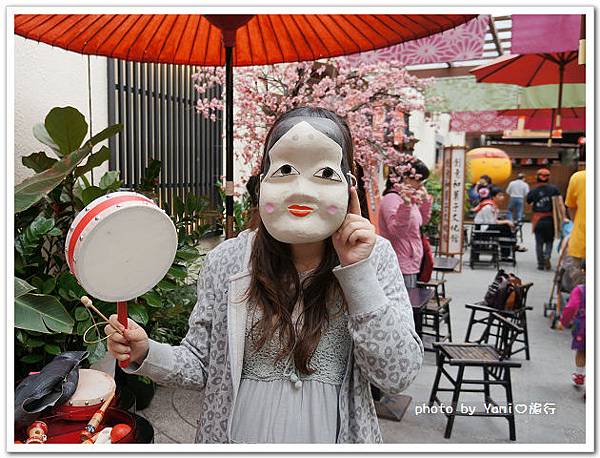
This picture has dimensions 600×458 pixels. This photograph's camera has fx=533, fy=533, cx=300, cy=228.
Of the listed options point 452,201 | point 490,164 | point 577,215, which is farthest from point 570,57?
point 490,164

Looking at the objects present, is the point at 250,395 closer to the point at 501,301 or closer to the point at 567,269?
the point at 501,301

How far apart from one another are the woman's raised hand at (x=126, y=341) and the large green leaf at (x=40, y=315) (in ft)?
2.17

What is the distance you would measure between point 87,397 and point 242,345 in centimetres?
70

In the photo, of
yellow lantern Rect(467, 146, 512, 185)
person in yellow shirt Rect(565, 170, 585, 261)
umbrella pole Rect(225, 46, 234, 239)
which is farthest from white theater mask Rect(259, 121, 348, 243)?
yellow lantern Rect(467, 146, 512, 185)

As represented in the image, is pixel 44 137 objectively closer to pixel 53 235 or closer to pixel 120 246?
pixel 53 235

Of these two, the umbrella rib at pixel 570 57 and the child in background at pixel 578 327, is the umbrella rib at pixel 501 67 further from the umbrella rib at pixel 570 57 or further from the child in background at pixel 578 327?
the child in background at pixel 578 327

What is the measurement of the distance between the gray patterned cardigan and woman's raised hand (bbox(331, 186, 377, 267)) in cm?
2

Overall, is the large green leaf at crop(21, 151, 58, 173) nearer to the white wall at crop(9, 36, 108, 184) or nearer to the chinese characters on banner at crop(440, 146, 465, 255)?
the white wall at crop(9, 36, 108, 184)

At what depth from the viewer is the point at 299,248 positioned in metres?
1.25

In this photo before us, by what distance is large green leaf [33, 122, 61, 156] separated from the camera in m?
2.19

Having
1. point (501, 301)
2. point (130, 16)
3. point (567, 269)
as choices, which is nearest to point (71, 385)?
point (130, 16)

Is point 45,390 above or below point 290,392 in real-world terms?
Result: below

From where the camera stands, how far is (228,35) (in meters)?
1.79

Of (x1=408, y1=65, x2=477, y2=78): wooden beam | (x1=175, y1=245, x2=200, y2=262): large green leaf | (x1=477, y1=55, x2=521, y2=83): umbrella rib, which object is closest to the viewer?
(x1=175, y1=245, x2=200, y2=262): large green leaf
